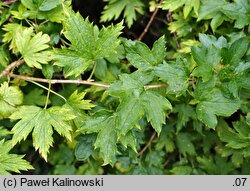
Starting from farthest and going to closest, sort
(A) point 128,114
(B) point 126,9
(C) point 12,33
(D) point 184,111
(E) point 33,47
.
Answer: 1. (B) point 126,9
2. (D) point 184,111
3. (C) point 12,33
4. (E) point 33,47
5. (A) point 128,114

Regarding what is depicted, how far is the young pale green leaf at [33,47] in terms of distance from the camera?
1.70 metres

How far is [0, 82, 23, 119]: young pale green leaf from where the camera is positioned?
5.62 ft

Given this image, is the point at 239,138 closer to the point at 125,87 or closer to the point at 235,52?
the point at 235,52

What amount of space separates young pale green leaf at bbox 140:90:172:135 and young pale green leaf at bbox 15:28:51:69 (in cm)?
51

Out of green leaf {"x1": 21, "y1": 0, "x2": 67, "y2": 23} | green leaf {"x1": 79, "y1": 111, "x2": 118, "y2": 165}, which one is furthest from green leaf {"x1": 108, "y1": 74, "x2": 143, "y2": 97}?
green leaf {"x1": 21, "y1": 0, "x2": 67, "y2": 23}

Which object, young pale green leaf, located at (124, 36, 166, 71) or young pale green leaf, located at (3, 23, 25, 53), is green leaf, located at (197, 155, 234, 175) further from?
young pale green leaf, located at (3, 23, 25, 53)

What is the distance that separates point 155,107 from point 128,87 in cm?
14

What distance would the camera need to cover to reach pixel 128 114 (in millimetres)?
1479

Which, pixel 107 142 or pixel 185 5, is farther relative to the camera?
pixel 185 5

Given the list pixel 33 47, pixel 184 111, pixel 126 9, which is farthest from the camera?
pixel 126 9

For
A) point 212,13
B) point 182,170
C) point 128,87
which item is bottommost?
point 182,170

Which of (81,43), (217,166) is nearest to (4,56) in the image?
(81,43)
